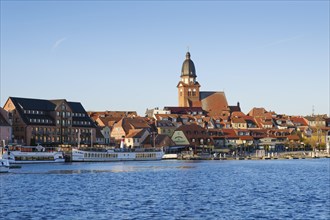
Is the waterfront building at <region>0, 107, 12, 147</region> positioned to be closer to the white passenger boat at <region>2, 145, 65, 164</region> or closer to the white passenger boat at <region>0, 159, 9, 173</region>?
the white passenger boat at <region>2, 145, 65, 164</region>

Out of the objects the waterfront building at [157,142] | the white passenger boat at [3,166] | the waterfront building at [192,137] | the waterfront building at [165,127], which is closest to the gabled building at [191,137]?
the waterfront building at [192,137]

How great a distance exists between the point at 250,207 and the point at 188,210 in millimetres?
5080

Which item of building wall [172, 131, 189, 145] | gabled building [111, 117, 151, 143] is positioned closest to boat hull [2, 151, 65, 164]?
gabled building [111, 117, 151, 143]

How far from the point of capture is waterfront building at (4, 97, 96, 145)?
150 metres

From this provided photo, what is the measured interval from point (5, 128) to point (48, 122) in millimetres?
14897

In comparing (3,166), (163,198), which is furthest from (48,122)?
(163,198)

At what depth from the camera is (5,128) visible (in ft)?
468

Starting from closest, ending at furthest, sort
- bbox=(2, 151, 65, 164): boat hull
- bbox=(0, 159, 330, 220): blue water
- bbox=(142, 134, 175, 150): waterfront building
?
bbox=(0, 159, 330, 220): blue water
bbox=(2, 151, 65, 164): boat hull
bbox=(142, 134, 175, 150): waterfront building

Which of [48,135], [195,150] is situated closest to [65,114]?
[48,135]

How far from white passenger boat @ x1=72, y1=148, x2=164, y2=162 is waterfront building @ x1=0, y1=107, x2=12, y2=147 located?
18.5 metres

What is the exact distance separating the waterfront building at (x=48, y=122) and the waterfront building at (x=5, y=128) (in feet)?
7.94

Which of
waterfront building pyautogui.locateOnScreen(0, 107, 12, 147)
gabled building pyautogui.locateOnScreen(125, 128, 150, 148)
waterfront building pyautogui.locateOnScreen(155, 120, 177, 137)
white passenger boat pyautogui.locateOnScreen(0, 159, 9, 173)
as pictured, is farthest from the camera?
waterfront building pyautogui.locateOnScreen(155, 120, 177, 137)

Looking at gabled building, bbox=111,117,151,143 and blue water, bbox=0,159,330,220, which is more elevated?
gabled building, bbox=111,117,151,143

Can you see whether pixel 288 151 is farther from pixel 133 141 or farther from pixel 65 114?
pixel 65 114
